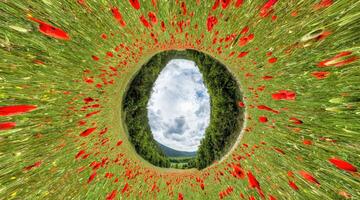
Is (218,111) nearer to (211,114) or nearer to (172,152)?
(211,114)

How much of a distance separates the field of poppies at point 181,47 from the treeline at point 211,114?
645mm

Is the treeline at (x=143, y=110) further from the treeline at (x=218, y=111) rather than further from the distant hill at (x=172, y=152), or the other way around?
the treeline at (x=218, y=111)

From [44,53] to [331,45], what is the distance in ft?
10.4

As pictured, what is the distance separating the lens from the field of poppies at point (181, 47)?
220 centimetres

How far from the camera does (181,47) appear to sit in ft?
13.0

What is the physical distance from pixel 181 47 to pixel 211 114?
79.9 inches

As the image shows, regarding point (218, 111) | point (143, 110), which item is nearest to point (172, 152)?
point (143, 110)

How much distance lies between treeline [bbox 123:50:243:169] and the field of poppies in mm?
645

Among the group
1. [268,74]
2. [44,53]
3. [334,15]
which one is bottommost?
[44,53]

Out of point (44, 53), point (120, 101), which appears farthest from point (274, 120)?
point (44, 53)

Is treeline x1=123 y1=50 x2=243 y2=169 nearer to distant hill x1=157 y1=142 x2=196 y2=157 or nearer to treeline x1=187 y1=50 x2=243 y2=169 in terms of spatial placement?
treeline x1=187 y1=50 x2=243 y2=169

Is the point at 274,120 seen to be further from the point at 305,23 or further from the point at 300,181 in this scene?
the point at 305,23

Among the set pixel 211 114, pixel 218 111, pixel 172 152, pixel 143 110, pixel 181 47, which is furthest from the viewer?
pixel 172 152

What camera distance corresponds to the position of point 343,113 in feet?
7.55
